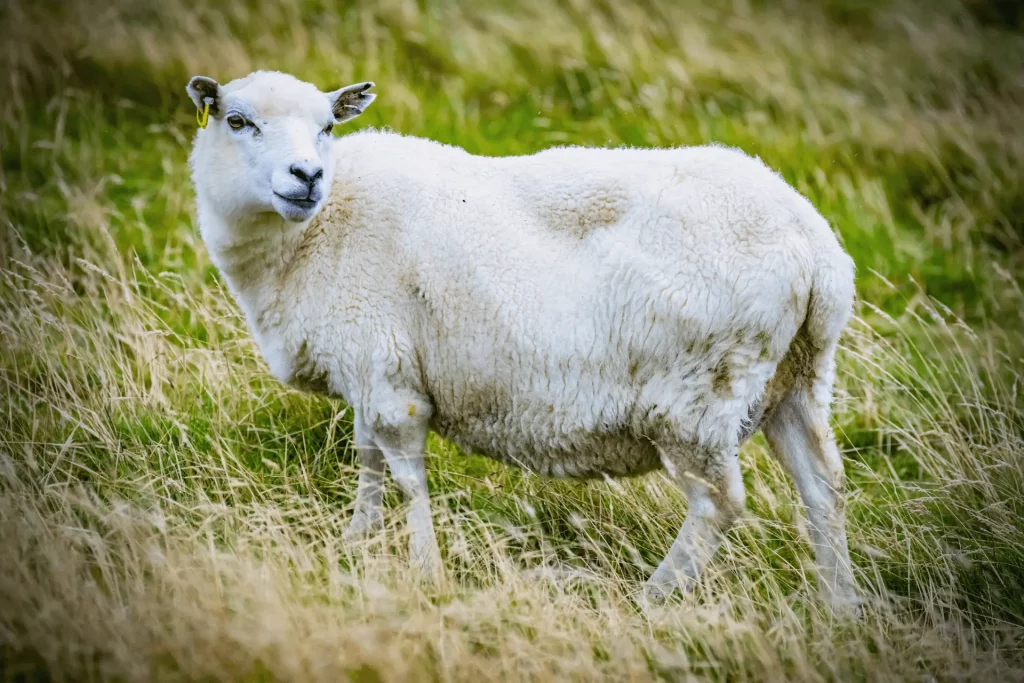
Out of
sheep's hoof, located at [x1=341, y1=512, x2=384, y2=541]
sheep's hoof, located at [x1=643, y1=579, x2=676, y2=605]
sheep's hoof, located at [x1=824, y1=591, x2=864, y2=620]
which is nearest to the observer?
sheep's hoof, located at [x1=824, y1=591, x2=864, y2=620]

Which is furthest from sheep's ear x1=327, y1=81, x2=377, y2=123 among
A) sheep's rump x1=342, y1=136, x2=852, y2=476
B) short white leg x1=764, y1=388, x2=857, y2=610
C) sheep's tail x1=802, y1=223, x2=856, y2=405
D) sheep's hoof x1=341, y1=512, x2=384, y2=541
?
short white leg x1=764, y1=388, x2=857, y2=610

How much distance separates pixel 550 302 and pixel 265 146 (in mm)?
1251

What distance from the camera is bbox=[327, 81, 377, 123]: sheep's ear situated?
4.04 metres

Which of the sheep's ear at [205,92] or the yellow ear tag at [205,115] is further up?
the sheep's ear at [205,92]

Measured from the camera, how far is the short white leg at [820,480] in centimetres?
371

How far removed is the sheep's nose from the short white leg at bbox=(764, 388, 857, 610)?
2.05 metres

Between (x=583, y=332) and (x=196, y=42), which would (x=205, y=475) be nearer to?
(x=583, y=332)

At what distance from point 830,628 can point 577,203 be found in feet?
6.01

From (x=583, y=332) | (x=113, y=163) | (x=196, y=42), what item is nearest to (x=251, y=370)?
(x=583, y=332)

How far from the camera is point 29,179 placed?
23.7 feet

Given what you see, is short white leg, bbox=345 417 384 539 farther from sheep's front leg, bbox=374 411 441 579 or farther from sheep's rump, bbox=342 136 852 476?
sheep's rump, bbox=342 136 852 476

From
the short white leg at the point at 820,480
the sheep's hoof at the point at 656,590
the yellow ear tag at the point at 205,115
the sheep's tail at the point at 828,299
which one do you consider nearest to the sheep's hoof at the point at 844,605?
the short white leg at the point at 820,480

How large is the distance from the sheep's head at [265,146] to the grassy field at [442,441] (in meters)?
1.08

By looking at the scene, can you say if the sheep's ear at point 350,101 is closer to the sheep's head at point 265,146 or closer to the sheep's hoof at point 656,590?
the sheep's head at point 265,146
